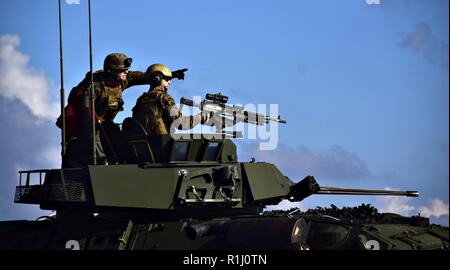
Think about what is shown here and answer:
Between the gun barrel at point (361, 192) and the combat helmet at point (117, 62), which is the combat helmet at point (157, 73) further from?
the gun barrel at point (361, 192)

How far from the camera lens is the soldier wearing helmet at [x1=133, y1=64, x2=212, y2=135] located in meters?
27.5

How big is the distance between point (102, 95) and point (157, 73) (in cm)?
191

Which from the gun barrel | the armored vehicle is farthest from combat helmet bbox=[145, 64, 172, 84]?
the gun barrel

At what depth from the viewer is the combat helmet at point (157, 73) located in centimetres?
2838

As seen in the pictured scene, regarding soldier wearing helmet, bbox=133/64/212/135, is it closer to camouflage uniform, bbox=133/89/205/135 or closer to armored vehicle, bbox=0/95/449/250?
camouflage uniform, bbox=133/89/205/135

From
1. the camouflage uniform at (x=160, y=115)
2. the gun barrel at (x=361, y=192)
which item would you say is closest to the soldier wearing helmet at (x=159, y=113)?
the camouflage uniform at (x=160, y=115)

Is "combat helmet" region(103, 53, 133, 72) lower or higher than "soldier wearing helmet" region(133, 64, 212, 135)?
higher

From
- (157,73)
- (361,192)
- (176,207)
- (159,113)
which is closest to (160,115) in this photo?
(159,113)

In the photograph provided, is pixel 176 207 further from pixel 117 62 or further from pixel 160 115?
pixel 117 62

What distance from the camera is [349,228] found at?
24.1m

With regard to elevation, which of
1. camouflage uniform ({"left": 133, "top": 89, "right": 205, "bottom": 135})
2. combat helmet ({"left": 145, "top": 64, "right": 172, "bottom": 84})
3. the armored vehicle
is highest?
combat helmet ({"left": 145, "top": 64, "right": 172, "bottom": 84})

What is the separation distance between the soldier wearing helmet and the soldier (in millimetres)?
938
